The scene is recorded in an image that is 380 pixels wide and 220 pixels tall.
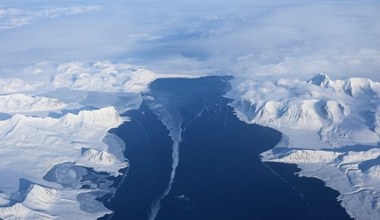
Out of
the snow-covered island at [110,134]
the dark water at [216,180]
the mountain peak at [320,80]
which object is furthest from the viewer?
the mountain peak at [320,80]

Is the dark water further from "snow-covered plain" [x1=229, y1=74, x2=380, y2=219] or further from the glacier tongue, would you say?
the glacier tongue

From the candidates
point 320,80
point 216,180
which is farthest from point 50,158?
point 320,80

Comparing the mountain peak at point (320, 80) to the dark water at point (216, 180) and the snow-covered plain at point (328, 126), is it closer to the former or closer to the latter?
the snow-covered plain at point (328, 126)

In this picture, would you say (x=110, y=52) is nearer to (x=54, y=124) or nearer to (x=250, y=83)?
(x=250, y=83)

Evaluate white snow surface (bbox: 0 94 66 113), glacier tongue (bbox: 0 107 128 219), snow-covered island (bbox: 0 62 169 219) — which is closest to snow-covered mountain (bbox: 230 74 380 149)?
snow-covered island (bbox: 0 62 169 219)

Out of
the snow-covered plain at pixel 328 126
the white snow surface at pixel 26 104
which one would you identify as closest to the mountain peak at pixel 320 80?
the snow-covered plain at pixel 328 126

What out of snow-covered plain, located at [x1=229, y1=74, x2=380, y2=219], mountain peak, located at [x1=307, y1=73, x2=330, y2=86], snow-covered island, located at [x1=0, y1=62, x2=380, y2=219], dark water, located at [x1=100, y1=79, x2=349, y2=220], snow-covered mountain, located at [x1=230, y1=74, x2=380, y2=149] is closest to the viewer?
dark water, located at [x1=100, y1=79, x2=349, y2=220]
